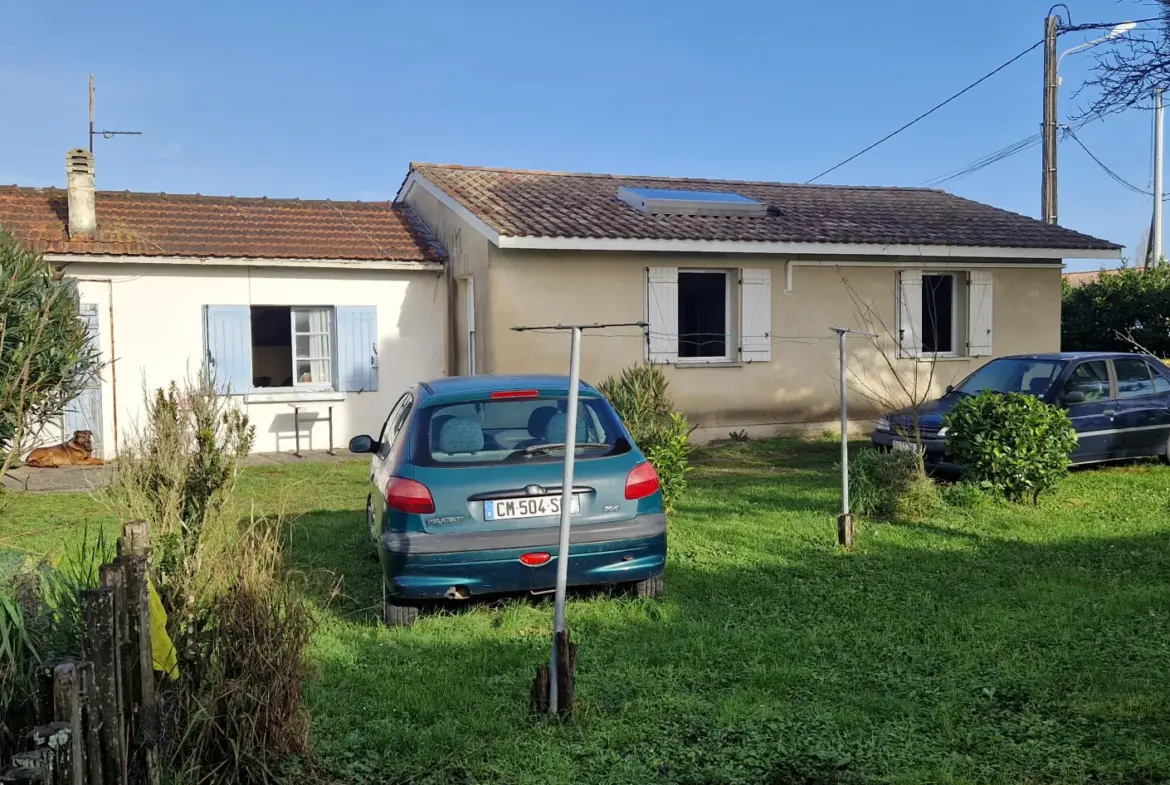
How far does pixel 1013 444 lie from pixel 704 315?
7612 millimetres

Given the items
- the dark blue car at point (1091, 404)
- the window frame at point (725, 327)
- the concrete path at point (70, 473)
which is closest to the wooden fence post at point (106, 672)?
the concrete path at point (70, 473)

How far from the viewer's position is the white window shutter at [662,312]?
562 inches

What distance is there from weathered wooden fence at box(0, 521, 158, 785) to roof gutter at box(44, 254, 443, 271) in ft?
35.6

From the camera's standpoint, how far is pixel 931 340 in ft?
53.7

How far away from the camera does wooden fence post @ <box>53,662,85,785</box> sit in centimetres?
276

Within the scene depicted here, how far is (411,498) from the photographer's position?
5555mm

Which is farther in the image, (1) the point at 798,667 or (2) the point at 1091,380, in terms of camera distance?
(2) the point at 1091,380

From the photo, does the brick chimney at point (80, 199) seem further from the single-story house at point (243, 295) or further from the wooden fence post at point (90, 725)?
the wooden fence post at point (90, 725)

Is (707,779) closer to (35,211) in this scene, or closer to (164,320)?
(164,320)

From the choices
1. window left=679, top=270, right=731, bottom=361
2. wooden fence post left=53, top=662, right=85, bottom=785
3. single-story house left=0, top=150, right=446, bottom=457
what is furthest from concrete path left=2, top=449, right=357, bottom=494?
wooden fence post left=53, top=662, right=85, bottom=785

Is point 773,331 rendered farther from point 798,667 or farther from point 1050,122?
point 798,667

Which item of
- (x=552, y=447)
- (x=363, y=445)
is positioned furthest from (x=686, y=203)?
(x=552, y=447)

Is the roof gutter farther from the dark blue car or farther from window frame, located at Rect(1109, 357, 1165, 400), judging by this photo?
window frame, located at Rect(1109, 357, 1165, 400)

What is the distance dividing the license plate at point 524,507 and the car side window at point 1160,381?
29.4 ft
